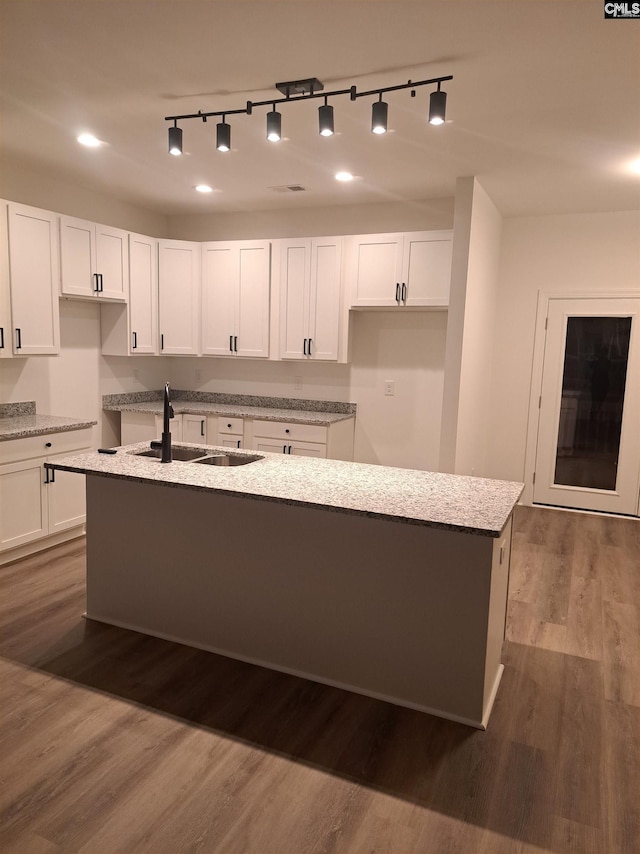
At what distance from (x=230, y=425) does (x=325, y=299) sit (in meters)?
1.40

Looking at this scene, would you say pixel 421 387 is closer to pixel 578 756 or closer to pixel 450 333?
pixel 450 333

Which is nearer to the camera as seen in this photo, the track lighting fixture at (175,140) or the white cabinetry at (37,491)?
the track lighting fixture at (175,140)

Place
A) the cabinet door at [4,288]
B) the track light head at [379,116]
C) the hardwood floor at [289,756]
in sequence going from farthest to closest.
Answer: the cabinet door at [4,288] < the track light head at [379,116] < the hardwood floor at [289,756]

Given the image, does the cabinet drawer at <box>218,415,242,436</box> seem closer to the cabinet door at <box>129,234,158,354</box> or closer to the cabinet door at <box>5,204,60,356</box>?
the cabinet door at <box>129,234,158,354</box>

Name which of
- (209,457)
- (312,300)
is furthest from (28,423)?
(312,300)

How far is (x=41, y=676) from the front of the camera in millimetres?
2658

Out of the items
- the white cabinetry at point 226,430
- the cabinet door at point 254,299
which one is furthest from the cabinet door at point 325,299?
the white cabinetry at point 226,430

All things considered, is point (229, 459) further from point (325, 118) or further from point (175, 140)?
point (325, 118)

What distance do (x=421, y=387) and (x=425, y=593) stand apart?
3205mm

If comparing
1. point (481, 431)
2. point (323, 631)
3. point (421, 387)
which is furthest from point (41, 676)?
point (481, 431)

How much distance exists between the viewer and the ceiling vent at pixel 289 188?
188 inches

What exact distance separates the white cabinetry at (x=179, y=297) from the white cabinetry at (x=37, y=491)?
152cm

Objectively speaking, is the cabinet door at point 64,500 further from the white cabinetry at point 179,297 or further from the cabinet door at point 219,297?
the cabinet door at point 219,297

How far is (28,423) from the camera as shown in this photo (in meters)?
4.26
